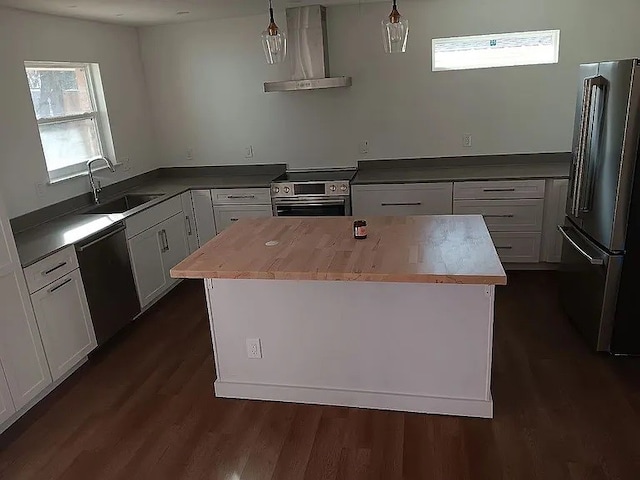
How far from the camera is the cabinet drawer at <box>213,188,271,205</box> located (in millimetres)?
4574

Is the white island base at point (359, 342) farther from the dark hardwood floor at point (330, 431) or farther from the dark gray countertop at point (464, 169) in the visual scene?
the dark gray countertop at point (464, 169)

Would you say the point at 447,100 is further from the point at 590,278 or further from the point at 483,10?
the point at 590,278

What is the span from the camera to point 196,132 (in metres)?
5.10

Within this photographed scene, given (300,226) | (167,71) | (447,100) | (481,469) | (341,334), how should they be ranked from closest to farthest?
(481,469) < (341,334) < (300,226) < (447,100) < (167,71)

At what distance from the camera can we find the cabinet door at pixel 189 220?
462cm

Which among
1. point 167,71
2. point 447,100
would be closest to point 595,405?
point 447,100

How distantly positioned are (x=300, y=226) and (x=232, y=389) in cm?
102

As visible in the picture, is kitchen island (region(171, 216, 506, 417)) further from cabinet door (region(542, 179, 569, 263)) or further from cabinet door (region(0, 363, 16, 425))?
cabinet door (region(542, 179, 569, 263))

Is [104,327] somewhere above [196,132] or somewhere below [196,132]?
below

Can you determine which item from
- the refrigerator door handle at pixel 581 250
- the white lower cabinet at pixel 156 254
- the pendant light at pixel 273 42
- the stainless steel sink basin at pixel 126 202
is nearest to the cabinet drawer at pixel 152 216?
the white lower cabinet at pixel 156 254

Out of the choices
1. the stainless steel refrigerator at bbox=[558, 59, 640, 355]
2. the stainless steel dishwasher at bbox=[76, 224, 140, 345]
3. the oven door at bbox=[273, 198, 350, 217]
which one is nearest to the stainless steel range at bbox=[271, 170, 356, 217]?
the oven door at bbox=[273, 198, 350, 217]

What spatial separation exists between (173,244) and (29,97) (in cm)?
156

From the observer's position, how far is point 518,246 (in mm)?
4305

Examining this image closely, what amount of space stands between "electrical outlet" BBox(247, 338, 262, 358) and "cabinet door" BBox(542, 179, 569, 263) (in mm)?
2647
